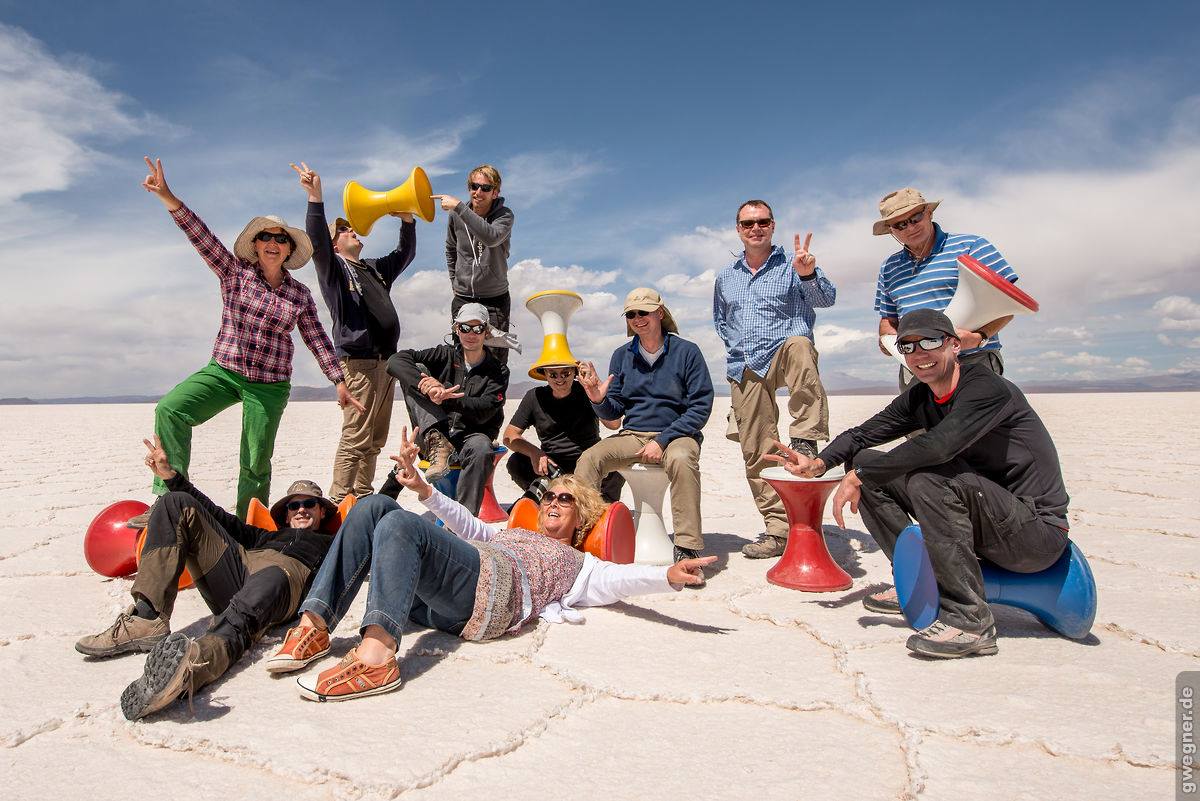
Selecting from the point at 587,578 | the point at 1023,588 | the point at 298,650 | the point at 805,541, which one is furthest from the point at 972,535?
the point at 298,650

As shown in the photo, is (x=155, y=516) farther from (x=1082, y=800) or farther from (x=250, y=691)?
(x=1082, y=800)

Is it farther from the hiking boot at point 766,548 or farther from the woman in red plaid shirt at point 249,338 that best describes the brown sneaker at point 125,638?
the hiking boot at point 766,548

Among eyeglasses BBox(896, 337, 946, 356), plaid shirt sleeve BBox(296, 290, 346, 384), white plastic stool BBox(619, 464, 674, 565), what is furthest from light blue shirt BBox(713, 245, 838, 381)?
plaid shirt sleeve BBox(296, 290, 346, 384)

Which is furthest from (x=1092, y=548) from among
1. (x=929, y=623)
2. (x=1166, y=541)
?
(x=929, y=623)

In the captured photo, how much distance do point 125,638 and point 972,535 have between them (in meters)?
2.84

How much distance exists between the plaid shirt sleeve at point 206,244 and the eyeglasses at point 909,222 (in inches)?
130

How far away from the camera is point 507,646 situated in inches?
98.3

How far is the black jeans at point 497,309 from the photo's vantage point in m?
4.62

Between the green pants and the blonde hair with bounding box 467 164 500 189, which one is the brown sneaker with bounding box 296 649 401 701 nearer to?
the green pants

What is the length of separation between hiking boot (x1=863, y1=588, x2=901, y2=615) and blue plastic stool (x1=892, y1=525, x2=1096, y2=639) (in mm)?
264

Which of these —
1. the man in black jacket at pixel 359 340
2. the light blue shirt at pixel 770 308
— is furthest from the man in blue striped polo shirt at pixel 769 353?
the man in black jacket at pixel 359 340

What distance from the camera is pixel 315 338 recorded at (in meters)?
3.83

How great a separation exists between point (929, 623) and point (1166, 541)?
262cm

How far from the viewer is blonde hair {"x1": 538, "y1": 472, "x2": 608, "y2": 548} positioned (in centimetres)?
303
